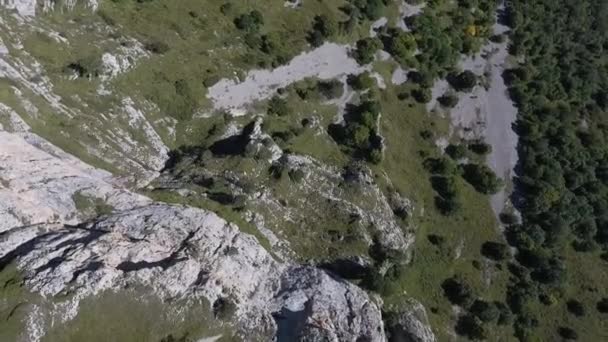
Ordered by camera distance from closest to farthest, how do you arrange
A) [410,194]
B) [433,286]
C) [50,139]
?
[50,139]
[433,286]
[410,194]

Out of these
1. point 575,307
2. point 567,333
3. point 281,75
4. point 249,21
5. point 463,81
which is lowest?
point 567,333

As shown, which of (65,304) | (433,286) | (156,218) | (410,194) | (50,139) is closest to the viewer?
(65,304)

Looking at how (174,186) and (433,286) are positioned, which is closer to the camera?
(174,186)

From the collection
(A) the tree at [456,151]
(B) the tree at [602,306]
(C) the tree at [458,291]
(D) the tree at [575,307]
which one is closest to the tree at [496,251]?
(C) the tree at [458,291]

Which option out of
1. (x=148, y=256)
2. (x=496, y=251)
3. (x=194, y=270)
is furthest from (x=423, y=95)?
(x=148, y=256)

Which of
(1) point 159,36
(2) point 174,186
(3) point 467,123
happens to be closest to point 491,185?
(3) point 467,123

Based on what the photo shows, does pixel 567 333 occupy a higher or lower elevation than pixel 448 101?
lower

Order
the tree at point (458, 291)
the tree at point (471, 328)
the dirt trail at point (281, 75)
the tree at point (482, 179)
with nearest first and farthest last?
the tree at point (471, 328) → the tree at point (458, 291) → the dirt trail at point (281, 75) → the tree at point (482, 179)

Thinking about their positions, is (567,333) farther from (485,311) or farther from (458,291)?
(458,291)

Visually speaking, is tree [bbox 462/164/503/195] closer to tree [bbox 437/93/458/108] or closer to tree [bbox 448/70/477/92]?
tree [bbox 437/93/458/108]

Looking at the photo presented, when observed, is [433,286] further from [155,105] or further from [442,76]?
[155,105]

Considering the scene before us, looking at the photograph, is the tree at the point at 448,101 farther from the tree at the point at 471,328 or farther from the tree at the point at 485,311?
the tree at the point at 471,328
